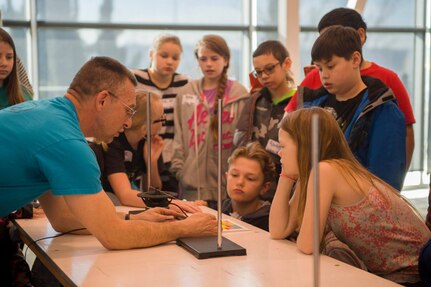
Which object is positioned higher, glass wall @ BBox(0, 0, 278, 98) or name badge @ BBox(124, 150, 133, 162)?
glass wall @ BBox(0, 0, 278, 98)

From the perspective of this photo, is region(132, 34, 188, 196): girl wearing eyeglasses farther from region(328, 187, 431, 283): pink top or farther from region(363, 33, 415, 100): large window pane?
region(363, 33, 415, 100): large window pane

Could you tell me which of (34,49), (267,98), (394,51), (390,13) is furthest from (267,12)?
(267,98)

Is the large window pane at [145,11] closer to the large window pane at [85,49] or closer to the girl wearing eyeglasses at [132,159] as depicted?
the large window pane at [85,49]

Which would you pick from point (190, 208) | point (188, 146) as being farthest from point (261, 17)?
point (190, 208)

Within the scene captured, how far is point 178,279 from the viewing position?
158cm

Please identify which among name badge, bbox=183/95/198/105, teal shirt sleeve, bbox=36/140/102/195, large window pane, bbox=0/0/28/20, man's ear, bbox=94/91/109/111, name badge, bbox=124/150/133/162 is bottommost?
name badge, bbox=124/150/133/162

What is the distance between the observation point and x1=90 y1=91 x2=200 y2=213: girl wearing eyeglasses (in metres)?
2.67

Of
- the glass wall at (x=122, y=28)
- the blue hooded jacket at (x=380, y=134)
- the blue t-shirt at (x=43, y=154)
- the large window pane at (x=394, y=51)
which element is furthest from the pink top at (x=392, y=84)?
the large window pane at (x=394, y=51)

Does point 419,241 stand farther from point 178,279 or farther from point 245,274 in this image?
point 178,279

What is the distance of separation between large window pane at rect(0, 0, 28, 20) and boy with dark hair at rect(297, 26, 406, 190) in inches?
168

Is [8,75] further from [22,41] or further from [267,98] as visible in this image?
[22,41]

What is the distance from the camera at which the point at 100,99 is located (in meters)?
1.95

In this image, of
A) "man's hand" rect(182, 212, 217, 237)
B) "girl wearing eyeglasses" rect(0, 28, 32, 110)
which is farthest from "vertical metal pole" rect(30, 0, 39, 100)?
"man's hand" rect(182, 212, 217, 237)

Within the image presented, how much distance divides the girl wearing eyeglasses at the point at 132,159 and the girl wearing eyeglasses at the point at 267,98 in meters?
0.52
